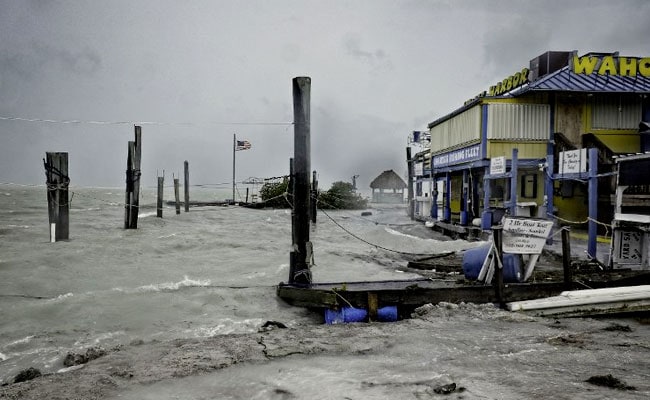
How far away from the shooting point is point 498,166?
16.1 m

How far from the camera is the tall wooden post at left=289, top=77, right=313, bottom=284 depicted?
27.8 feet

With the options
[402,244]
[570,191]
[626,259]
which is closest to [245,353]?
[626,259]

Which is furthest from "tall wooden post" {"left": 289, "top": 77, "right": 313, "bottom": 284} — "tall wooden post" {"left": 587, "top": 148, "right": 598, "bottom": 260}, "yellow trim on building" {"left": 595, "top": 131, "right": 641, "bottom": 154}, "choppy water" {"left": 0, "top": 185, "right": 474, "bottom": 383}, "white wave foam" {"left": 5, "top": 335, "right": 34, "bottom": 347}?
"yellow trim on building" {"left": 595, "top": 131, "right": 641, "bottom": 154}

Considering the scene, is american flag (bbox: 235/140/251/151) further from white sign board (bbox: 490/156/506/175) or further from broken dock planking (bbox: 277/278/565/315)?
broken dock planking (bbox: 277/278/565/315)

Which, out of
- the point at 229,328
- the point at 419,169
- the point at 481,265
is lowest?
the point at 229,328

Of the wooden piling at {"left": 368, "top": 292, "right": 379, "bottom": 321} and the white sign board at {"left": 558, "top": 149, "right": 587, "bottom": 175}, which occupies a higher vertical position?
the white sign board at {"left": 558, "top": 149, "right": 587, "bottom": 175}

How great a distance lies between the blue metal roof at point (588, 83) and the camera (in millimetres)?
18477

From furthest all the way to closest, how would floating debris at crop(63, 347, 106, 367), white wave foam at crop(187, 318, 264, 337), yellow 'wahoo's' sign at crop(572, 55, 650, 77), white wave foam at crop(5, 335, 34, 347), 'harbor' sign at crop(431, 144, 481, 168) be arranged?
'harbor' sign at crop(431, 144, 481, 168) < yellow 'wahoo's' sign at crop(572, 55, 650, 77) < white wave foam at crop(187, 318, 264, 337) < white wave foam at crop(5, 335, 34, 347) < floating debris at crop(63, 347, 106, 367)

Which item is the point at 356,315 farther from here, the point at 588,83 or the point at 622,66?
the point at 622,66

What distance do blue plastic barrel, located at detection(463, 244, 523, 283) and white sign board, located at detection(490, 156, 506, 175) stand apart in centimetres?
806

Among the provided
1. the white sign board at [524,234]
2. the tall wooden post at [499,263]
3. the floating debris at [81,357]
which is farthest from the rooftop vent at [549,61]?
the floating debris at [81,357]

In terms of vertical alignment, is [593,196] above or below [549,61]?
below

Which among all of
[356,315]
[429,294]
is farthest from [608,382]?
[356,315]

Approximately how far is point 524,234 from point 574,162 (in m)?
6.11
